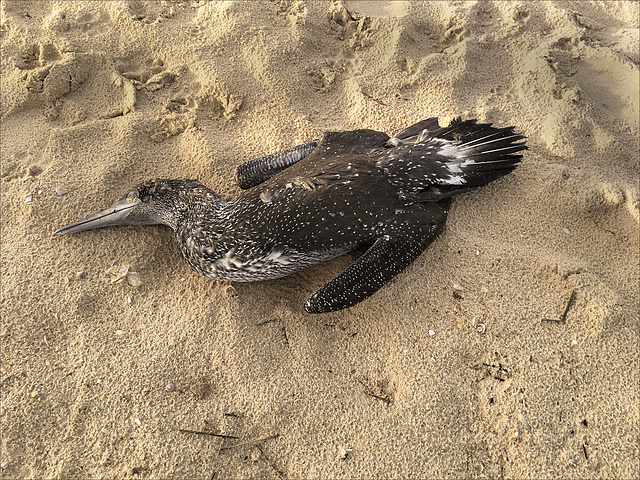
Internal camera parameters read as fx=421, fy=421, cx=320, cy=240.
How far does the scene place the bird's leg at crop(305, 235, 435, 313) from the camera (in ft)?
9.41

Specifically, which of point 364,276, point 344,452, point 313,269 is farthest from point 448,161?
point 344,452

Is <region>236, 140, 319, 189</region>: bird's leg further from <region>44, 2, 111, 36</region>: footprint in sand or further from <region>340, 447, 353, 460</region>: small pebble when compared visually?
<region>44, 2, 111, 36</region>: footprint in sand

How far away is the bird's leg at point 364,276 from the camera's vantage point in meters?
2.87

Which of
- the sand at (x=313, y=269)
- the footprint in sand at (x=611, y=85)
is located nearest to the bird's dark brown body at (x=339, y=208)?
the sand at (x=313, y=269)

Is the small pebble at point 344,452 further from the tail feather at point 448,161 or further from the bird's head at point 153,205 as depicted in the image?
the bird's head at point 153,205

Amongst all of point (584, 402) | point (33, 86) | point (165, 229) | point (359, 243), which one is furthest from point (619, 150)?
point (33, 86)

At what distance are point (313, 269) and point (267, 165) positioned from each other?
37.4 inches

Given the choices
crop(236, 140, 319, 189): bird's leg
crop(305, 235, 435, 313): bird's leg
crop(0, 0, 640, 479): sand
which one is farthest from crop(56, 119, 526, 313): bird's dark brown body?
crop(0, 0, 640, 479): sand

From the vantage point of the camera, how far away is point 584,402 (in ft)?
9.55

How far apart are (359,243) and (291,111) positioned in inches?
68.7

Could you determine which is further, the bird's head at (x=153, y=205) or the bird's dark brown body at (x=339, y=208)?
the bird's head at (x=153, y=205)

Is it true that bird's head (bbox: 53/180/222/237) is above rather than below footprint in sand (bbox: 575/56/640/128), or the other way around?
below

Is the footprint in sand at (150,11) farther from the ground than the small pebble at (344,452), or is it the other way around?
the footprint in sand at (150,11)

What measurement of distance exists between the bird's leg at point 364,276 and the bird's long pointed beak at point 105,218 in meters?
1.69
